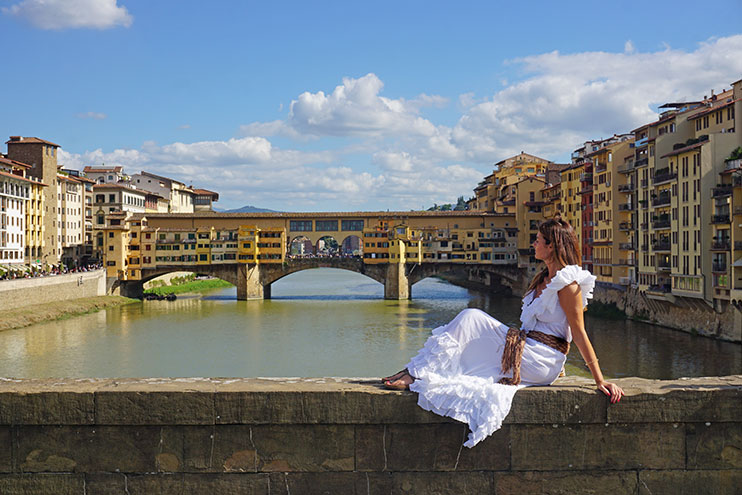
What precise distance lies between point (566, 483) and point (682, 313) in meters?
31.9

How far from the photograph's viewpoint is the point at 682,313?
33.2 meters

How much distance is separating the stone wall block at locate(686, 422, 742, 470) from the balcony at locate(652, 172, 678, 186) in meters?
31.4

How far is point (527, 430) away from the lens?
165 inches

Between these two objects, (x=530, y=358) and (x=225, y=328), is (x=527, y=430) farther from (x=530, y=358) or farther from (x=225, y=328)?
(x=225, y=328)

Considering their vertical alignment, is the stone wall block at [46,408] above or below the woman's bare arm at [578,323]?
below

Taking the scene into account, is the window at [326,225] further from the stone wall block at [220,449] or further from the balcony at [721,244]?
the stone wall block at [220,449]

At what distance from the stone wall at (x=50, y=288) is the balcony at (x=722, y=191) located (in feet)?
114

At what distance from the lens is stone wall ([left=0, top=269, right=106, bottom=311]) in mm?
38094

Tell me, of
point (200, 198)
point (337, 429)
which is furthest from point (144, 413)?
point (200, 198)

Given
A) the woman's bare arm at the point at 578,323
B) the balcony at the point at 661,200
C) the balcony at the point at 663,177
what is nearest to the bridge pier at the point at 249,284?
the balcony at the point at 661,200

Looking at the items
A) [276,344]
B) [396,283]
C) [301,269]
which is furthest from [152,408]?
[301,269]

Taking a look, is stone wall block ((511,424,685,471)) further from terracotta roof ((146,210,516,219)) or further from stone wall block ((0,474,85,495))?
terracotta roof ((146,210,516,219))

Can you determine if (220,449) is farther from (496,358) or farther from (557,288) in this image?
A: (557,288)

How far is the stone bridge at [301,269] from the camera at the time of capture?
53906mm
